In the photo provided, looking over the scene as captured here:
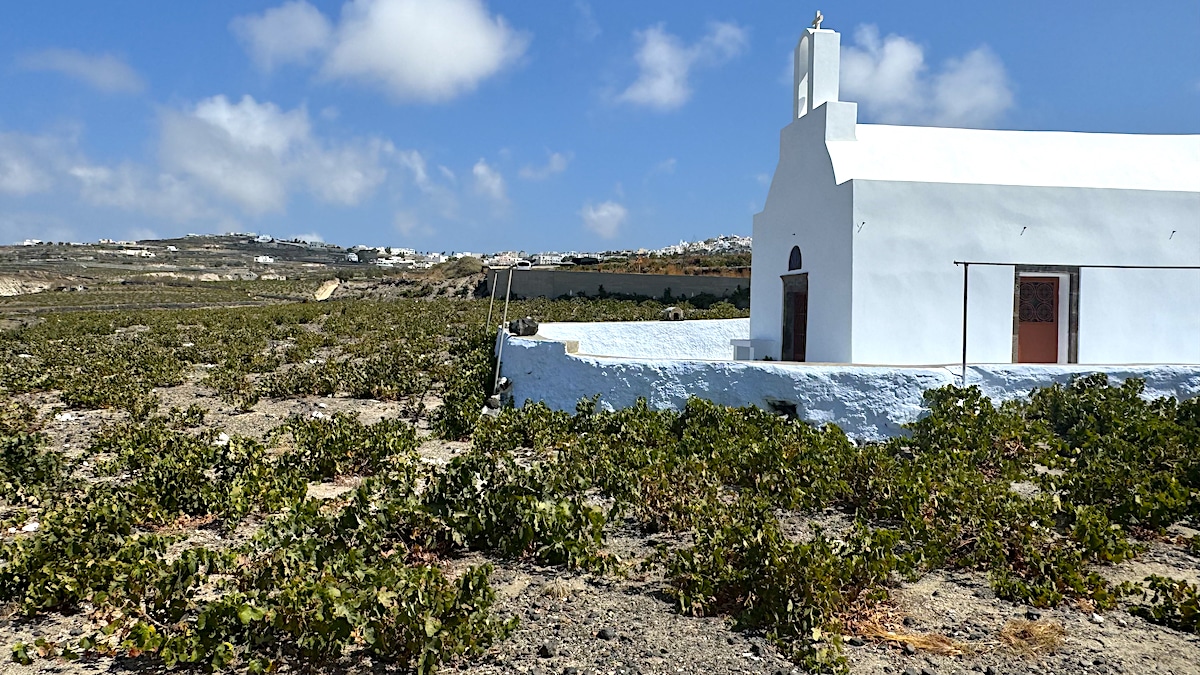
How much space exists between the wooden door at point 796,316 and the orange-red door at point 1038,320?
9.64ft

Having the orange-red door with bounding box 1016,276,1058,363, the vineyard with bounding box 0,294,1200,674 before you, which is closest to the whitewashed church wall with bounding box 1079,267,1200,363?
the orange-red door with bounding box 1016,276,1058,363

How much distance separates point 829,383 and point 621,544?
442 centimetres

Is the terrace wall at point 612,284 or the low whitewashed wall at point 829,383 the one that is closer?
the low whitewashed wall at point 829,383

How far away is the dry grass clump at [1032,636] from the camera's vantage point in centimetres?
441

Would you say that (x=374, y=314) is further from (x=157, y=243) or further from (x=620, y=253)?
(x=157, y=243)

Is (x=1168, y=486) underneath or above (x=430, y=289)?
underneath

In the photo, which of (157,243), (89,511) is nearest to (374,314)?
(89,511)

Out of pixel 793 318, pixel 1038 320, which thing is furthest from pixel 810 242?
pixel 1038 320

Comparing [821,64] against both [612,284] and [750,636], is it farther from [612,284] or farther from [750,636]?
[612,284]

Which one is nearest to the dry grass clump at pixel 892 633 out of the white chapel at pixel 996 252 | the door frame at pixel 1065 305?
the white chapel at pixel 996 252

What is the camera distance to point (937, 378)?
982 centimetres

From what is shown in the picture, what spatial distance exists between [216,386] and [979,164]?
38.8 feet

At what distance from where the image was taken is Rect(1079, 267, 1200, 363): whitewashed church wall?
39.9 ft

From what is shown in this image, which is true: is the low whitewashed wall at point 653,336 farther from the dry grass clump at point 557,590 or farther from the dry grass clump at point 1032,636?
the dry grass clump at point 1032,636
